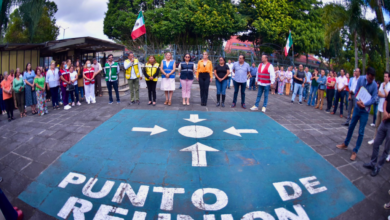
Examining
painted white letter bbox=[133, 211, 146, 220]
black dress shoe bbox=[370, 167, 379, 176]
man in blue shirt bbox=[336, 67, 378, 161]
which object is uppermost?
man in blue shirt bbox=[336, 67, 378, 161]

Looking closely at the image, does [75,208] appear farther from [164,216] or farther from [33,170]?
[33,170]

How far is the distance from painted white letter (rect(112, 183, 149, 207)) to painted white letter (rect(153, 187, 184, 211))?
0.62ft

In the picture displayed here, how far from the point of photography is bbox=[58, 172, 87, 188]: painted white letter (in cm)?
444

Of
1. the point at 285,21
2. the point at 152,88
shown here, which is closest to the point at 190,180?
the point at 152,88

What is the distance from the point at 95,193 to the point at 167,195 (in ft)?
3.76

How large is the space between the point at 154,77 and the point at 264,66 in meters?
3.73

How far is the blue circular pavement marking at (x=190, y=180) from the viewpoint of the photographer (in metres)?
3.89

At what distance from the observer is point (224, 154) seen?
5.39 meters

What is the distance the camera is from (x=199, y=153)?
17.7ft

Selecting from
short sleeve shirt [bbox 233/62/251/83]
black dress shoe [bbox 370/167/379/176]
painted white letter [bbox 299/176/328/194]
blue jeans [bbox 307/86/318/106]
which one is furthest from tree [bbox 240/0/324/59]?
painted white letter [bbox 299/176/328/194]

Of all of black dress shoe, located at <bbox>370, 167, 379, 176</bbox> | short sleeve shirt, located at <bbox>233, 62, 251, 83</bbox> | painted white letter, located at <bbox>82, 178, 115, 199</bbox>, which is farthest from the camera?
short sleeve shirt, located at <bbox>233, 62, 251, 83</bbox>

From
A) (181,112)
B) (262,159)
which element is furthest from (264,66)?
(262,159)

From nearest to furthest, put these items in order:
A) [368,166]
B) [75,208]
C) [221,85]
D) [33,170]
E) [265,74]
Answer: [75,208], [33,170], [368,166], [265,74], [221,85]

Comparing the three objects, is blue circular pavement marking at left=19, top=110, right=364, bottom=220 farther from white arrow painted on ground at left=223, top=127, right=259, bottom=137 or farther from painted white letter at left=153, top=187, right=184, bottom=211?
white arrow painted on ground at left=223, top=127, right=259, bottom=137
